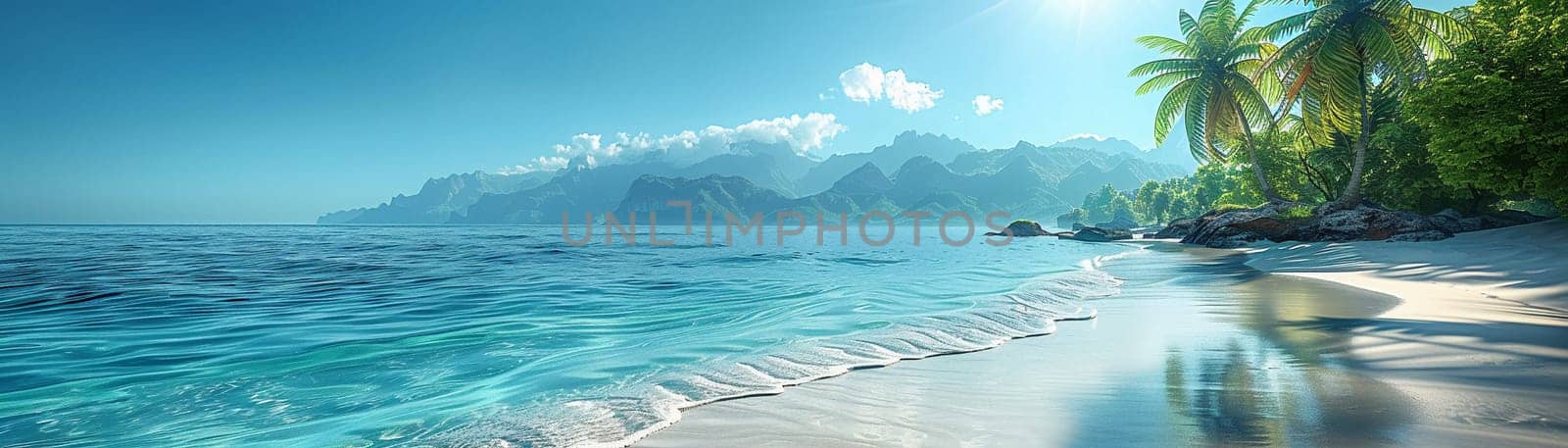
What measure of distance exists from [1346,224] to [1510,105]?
1220 centimetres

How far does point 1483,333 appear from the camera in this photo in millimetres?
5977

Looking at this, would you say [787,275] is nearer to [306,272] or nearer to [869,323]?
[869,323]

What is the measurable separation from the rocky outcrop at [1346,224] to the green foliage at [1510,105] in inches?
284

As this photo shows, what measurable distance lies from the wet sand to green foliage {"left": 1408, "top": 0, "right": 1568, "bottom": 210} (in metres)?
12.2

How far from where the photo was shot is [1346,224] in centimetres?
2364

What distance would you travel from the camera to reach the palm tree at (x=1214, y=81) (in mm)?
30625

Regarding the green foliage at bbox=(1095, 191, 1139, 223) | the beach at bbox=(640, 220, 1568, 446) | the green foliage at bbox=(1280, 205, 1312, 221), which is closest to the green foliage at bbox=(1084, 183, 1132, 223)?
the green foliage at bbox=(1095, 191, 1139, 223)

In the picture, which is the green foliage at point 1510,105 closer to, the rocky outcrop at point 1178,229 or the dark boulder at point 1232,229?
the dark boulder at point 1232,229

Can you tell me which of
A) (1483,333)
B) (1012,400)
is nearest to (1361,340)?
(1483,333)

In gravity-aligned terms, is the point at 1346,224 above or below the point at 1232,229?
above

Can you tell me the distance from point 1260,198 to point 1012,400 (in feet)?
166

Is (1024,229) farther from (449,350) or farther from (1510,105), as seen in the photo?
(449,350)

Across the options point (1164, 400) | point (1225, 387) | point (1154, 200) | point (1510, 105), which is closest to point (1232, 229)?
point (1510, 105)

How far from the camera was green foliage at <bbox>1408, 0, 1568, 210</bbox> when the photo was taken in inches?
511
